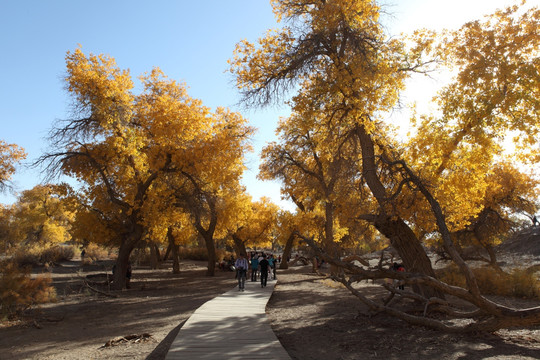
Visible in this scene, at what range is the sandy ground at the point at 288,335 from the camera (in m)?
6.54

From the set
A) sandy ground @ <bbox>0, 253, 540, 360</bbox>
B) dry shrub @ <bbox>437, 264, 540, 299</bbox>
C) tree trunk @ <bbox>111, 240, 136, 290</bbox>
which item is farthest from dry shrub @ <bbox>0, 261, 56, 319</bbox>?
dry shrub @ <bbox>437, 264, 540, 299</bbox>

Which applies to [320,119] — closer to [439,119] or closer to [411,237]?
[439,119]

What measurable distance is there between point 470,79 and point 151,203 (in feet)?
43.1

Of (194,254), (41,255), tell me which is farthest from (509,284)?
(194,254)

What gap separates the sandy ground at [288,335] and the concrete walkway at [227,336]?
19.3 inches

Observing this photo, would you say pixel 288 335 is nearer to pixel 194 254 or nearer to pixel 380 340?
pixel 380 340

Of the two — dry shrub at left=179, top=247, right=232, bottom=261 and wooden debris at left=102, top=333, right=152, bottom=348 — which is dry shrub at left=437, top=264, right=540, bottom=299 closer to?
wooden debris at left=102, top=333, right=152, bottom=348

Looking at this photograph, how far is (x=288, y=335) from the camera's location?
26.7ft

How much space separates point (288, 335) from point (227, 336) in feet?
5.53

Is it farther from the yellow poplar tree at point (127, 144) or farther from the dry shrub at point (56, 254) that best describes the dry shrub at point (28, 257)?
the yellow poplar tree at point (127, 144)

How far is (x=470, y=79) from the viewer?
8.55 meters

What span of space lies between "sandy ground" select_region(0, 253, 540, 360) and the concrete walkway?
489mm

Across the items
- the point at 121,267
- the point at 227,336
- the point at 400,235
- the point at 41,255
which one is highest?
the point at 400,235

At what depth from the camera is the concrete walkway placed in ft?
19.4
